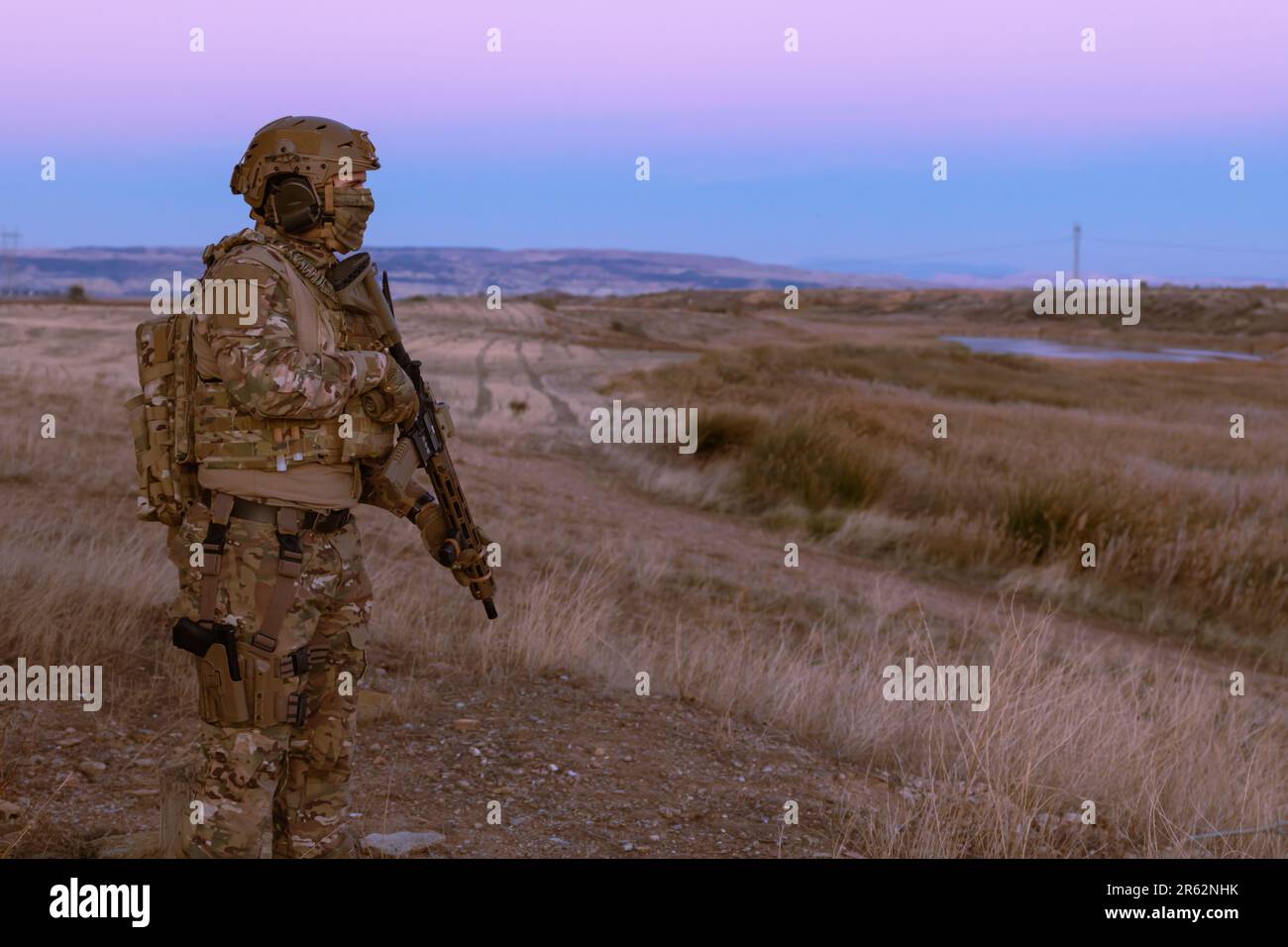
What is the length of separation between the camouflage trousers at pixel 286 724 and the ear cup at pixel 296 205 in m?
0.83

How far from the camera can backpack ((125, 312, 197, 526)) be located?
10.9ft

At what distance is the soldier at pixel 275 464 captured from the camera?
126 inches

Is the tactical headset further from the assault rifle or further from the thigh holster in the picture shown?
the thigh holster

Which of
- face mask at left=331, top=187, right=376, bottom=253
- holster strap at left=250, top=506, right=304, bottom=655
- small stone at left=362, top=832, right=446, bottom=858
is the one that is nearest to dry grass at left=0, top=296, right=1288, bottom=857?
small stone at left=362, top=832, right=446, bottom=858

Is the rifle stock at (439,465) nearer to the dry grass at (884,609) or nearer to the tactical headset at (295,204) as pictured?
the tactical headset at (295,204)

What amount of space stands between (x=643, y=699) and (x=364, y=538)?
3681 mm

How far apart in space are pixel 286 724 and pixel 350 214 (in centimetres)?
144

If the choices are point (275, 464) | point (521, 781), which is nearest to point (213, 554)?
point (275, 464)

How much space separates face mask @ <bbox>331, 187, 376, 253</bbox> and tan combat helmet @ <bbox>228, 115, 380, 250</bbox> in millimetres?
20

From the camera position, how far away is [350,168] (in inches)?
134

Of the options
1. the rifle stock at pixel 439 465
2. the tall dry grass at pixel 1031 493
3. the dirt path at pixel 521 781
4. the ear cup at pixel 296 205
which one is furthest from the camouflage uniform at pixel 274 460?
the tall dry grass at pixel 1031 493

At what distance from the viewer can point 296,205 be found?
3363 mm

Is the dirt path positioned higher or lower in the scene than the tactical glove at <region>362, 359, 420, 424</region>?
lower

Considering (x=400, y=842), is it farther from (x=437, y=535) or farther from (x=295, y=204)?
(x=295, y=204)
